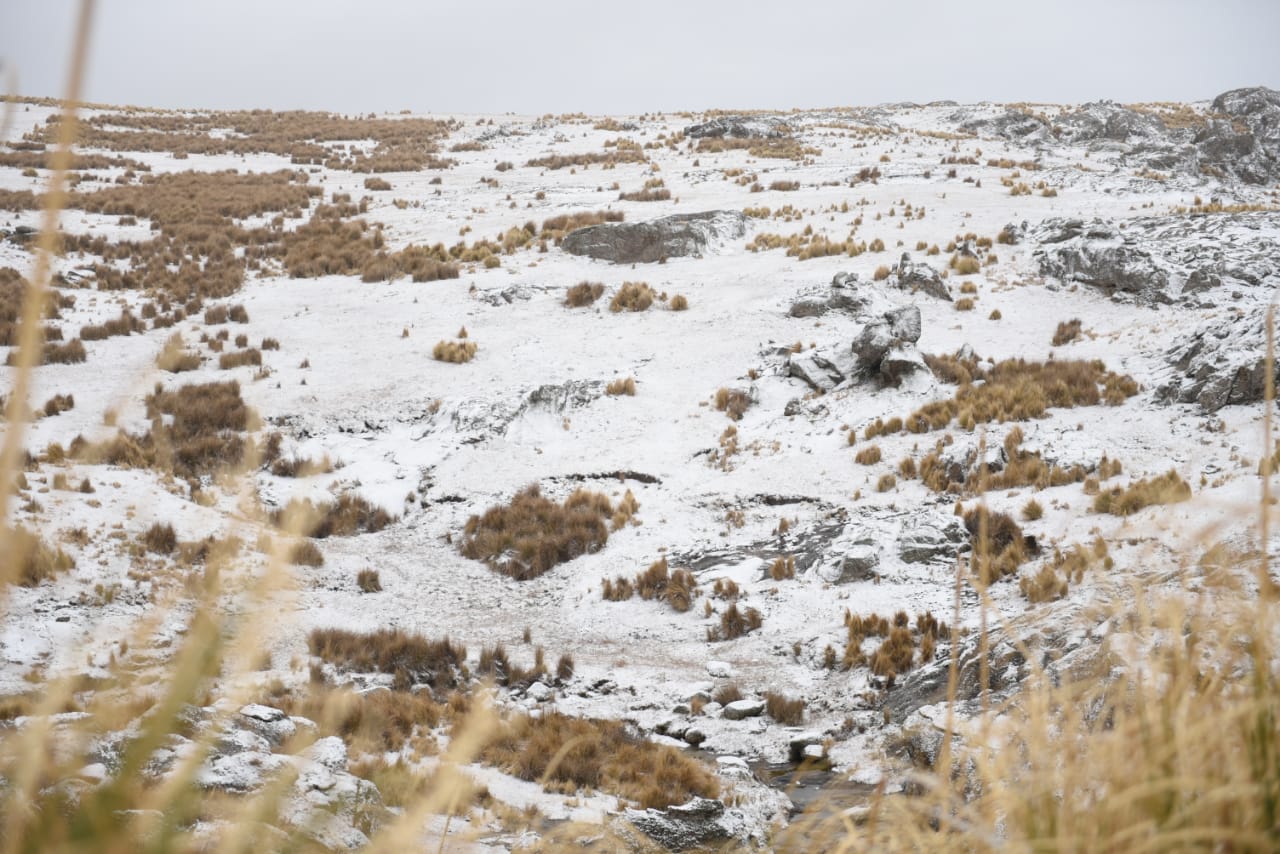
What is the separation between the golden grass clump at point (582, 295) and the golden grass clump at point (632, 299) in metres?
0.59

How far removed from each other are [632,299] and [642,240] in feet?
14.6

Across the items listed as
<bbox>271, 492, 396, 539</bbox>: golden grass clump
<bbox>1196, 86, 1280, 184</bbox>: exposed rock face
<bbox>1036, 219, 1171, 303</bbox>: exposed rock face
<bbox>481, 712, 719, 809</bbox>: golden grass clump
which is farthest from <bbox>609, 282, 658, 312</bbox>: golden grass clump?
<bbox>1196, 86, 1280, 184</bbox>: exposed rock face

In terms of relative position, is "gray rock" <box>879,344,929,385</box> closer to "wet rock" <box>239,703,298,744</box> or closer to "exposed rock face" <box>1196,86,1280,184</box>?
"wet rock" <box>239,703,298,744</box>

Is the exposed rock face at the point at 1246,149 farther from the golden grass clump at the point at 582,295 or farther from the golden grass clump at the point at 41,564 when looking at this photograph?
the golden grass clump at the point at 41,564

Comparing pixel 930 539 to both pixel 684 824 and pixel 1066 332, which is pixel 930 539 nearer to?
pixel 684 824

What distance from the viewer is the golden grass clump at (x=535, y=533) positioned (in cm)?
1188

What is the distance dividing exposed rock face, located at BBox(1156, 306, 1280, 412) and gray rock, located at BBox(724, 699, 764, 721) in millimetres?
9590

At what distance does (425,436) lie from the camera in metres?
15.4

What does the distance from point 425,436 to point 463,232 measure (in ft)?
45.1

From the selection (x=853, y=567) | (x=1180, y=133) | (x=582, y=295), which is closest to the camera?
(x=853, y=567)

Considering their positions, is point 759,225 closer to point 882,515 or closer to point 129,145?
point 882,515

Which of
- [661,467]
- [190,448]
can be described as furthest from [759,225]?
[190,448]

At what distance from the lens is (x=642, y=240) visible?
80.9 feet

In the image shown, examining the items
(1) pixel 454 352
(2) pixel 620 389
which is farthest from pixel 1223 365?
(1) pixel 454 352
